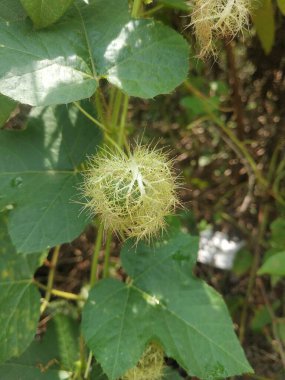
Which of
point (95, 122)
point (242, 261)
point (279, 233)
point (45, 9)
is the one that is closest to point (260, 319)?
point (242, 261)

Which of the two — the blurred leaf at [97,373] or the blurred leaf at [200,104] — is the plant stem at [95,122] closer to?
the blurred leaf at [97,373]

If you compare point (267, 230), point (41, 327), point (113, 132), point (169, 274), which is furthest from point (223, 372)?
point (267, 230)

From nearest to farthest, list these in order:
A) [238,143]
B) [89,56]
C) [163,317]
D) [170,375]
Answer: [89,56] < [163,317] < [170,375] < [238,143]

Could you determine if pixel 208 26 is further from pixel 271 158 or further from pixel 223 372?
pixel 271 158

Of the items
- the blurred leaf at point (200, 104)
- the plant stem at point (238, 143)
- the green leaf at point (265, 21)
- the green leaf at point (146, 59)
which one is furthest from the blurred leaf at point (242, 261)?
the green leaf at point (146, 59)

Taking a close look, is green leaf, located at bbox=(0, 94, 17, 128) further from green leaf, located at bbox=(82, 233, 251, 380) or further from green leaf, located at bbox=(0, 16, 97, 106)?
green leaf, located at bbox=(82, 233, 251, 380)

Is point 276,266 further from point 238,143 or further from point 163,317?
point 238,143

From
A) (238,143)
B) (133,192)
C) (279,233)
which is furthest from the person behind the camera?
(238,143)

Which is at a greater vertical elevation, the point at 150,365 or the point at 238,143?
the point at 238,143
